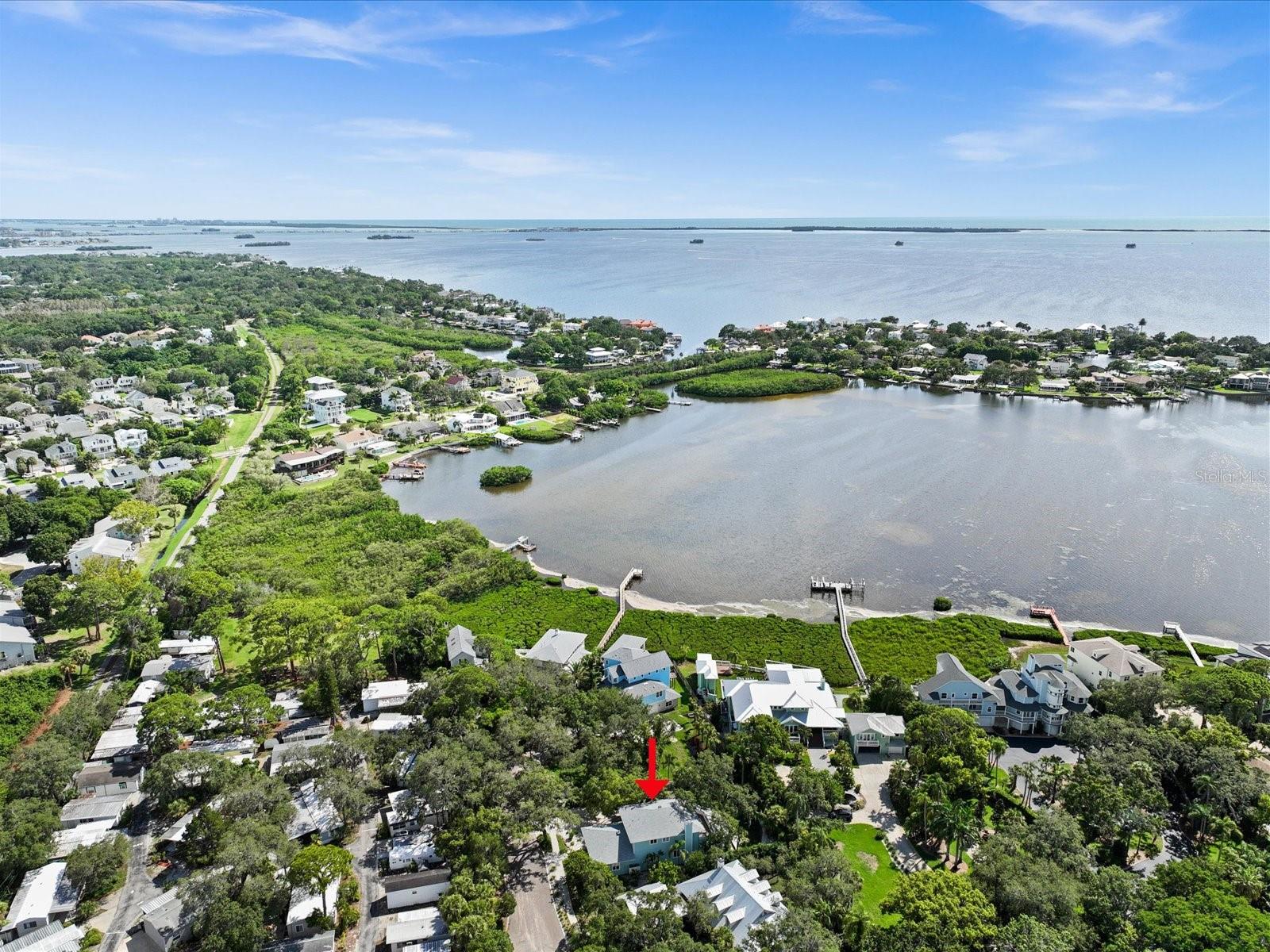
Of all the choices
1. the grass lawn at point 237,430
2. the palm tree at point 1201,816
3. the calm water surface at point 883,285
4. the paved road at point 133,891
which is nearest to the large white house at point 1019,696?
the palm tree at point 1201,816

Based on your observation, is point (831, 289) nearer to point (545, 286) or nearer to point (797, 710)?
point (545, 286)

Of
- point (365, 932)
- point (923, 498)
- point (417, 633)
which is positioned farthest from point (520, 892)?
point (923, 498)

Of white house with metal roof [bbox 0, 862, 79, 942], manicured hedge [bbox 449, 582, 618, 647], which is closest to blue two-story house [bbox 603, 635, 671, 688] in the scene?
manicured hedge [bbox 449, 582, 618, 647]

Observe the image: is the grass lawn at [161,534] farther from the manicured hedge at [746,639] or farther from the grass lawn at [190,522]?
the manicured hedge at [746,639]

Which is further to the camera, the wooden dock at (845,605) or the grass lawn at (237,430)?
the grass lawn at (237,430)

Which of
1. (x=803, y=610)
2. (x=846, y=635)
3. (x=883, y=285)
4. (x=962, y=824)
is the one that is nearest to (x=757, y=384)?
(x=803, y=610)

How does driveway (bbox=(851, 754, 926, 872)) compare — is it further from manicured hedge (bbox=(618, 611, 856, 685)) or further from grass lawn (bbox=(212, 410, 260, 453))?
grass lawn (bbox=(212, 410, 260, 453))
